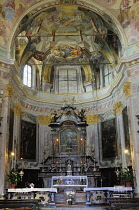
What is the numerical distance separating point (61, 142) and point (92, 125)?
Answer: 3.31 meters

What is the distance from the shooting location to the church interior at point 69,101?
15.6m

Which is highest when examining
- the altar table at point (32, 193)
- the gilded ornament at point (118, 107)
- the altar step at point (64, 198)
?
the gilded ornament at point (118, 107)

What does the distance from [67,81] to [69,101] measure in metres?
2.19

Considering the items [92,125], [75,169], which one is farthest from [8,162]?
[92,125]

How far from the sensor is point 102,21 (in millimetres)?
19469

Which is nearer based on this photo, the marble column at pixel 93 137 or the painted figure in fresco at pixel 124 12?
the painted figure in fresco at pixel 124 12

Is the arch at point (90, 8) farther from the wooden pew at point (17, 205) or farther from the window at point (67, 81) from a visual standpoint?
the wooden pew at point (17, 205)

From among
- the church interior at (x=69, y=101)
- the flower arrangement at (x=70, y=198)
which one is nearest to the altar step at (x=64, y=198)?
the church interior at (x=69, y=101)

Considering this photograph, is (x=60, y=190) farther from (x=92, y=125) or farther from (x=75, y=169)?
(x=92, y=125)

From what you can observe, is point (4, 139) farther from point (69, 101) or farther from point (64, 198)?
point (69, 101)

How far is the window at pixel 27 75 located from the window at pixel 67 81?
115 inches

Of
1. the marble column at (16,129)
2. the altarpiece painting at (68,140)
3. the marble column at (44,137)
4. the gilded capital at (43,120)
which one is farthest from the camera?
the gilded capital at (43,120)

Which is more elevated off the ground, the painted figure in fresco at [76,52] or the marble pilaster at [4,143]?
the painted figure in fresco at [76,52]

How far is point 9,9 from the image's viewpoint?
1723cm
